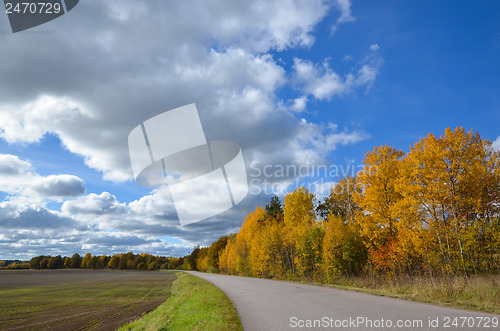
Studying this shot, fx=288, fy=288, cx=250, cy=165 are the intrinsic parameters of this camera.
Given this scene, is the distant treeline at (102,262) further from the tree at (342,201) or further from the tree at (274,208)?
the tree at (342,201)

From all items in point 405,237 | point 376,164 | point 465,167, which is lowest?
point 405,237

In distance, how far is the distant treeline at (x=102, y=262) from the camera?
514ft

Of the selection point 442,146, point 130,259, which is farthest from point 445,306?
point 130,259

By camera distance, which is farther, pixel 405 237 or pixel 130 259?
pixel 130 259

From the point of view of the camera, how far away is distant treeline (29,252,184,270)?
157m

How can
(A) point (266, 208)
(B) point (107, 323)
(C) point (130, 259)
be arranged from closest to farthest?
(B) point (107, 323)
(A) point (266, 208)
(C) point (130, 259)

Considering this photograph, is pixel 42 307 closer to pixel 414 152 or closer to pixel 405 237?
pixel 405 237

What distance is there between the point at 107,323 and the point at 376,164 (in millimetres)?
21846

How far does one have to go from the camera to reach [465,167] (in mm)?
19078

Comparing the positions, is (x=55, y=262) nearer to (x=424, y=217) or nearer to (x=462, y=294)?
(x=424, y=217)

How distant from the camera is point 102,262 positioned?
17475 centimetres

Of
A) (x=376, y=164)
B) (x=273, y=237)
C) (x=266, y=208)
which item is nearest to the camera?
(x=376, y=164)

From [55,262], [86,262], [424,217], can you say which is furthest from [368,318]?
[86,262]

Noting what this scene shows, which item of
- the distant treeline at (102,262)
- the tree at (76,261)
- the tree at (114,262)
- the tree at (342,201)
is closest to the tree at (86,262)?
the distant treeline at (102,262)
